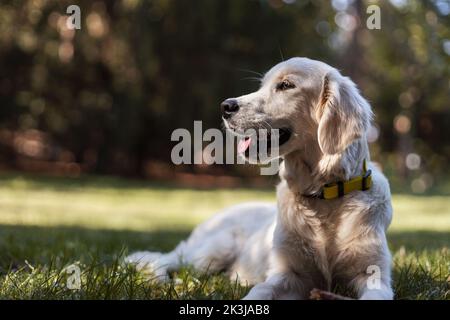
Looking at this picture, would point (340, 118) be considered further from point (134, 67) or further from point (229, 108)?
point (134, 67)

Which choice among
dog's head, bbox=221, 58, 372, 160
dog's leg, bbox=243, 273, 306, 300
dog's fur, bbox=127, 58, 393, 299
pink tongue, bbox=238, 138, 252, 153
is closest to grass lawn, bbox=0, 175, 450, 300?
dog's leg, bbox=243, 273, 306, 300

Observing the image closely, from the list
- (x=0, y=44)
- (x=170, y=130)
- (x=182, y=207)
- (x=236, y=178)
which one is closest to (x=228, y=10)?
(x=170, y=130)

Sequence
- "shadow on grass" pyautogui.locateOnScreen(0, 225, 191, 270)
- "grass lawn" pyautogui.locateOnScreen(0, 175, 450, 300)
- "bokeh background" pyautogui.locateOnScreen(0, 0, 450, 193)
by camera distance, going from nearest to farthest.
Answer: "grass lawn" pyautogui.locateOnScreen(0, 175, 450, 300)
"shadow on grass" pyautogui.locateOnScreen(0, 225, 191, 270)
"bokeh background" pyautogui.locateOnScreen(0, 0, 450, 193)

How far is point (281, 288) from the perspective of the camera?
3.08m

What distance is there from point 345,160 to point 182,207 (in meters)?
9.10

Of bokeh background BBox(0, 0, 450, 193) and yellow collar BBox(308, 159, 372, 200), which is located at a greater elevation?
bokeh background BBox(0, 0, 450, 193)

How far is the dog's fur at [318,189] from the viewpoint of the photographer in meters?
3.01

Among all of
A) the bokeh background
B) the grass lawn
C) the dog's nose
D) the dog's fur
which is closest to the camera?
the grass lawn

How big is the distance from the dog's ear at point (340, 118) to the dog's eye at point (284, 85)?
21 centimetres

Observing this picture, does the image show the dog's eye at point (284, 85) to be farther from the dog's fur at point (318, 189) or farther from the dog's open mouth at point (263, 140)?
the dog's open mouth at point (263, 140)

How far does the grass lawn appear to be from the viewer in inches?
113

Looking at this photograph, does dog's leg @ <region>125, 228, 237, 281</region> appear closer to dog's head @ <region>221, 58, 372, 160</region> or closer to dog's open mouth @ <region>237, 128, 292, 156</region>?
dog's open mouth @ <region>237, 128, 292, 156</region>

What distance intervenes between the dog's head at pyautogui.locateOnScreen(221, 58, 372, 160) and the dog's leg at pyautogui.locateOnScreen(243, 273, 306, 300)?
2.25 ft

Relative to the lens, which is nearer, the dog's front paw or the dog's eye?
the dog's eye
